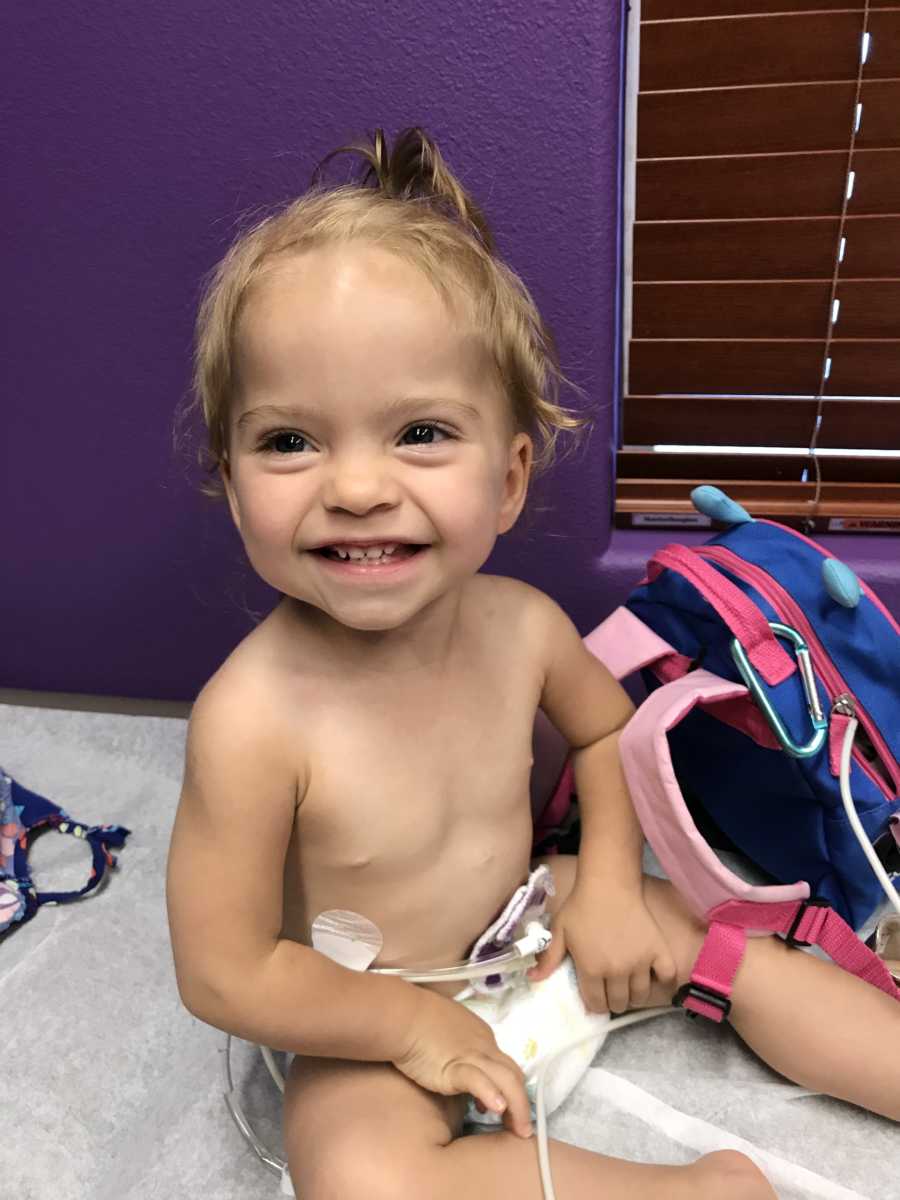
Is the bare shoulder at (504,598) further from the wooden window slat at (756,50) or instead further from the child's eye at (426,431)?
the wooden window slat at (756,50)

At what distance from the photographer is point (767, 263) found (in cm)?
108

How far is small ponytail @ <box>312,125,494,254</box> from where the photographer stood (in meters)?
0.80

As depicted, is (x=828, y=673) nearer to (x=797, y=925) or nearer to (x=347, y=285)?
(x=797, y=925)

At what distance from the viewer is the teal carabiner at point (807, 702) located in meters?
0.85

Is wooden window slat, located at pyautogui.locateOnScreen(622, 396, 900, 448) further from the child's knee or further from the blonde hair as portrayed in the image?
the child's knee

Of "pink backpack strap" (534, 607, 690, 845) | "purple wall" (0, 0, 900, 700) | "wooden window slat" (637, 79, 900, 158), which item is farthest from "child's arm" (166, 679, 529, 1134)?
"wooden window slat" (637, 79, 900, 158)

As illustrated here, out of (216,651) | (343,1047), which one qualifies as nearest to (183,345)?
(216,651)

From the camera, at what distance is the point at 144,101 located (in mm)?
970

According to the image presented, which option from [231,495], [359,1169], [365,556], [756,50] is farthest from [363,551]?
[756,50]

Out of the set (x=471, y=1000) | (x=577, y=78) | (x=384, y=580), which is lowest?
(x=471, y=1000)

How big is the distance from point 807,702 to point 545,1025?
0.36 meters

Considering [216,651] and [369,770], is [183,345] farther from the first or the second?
[369,770]

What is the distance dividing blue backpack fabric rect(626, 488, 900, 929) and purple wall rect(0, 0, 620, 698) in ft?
0.69

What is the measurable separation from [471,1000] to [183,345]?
0.73 m
